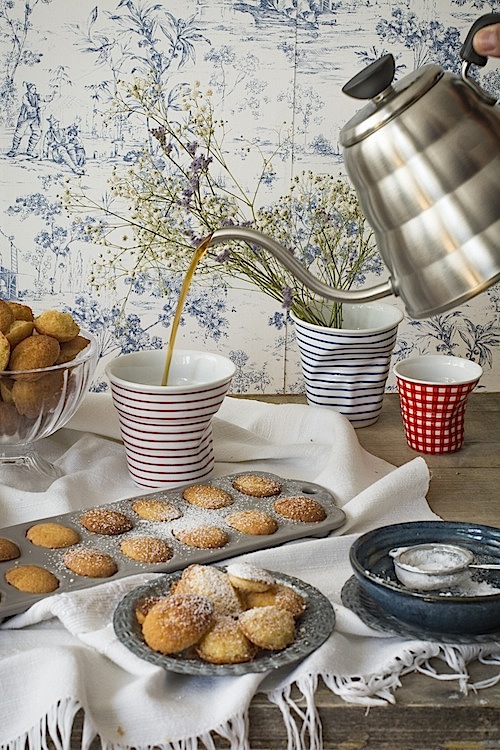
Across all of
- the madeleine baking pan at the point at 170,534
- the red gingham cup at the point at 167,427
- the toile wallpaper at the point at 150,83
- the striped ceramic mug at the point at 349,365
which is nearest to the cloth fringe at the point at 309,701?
the madeleine baking pan at the point at 170,534

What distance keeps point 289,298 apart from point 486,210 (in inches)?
20.9

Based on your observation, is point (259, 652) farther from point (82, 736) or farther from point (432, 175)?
point (432, 175)

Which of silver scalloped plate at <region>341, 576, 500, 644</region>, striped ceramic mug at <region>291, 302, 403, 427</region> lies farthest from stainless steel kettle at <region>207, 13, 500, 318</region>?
striped ceramic mug at <region>291, 302, 403, 427</region>

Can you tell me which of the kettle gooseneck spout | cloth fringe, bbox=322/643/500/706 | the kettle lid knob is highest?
the kettle lid knob

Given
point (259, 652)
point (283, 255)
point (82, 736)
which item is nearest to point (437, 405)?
point (283, 255)

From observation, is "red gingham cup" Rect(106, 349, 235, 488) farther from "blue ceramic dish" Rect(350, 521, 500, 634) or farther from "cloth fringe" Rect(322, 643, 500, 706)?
"cloth fringe" Rect(322, 643, 500, 706)

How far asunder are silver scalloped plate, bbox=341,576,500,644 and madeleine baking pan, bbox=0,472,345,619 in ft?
0.48

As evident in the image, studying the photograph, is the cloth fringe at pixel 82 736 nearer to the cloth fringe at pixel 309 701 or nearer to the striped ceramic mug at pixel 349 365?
the cloth fringe at pixel 309 701

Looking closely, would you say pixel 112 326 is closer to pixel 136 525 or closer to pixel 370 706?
pixel 136 525

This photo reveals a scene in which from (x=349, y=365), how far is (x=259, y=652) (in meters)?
0.67

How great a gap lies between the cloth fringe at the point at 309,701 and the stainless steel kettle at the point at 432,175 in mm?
286

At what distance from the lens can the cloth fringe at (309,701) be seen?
2.33 ft

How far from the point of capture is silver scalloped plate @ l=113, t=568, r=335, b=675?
750 millimetres

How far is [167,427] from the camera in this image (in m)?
1.16
